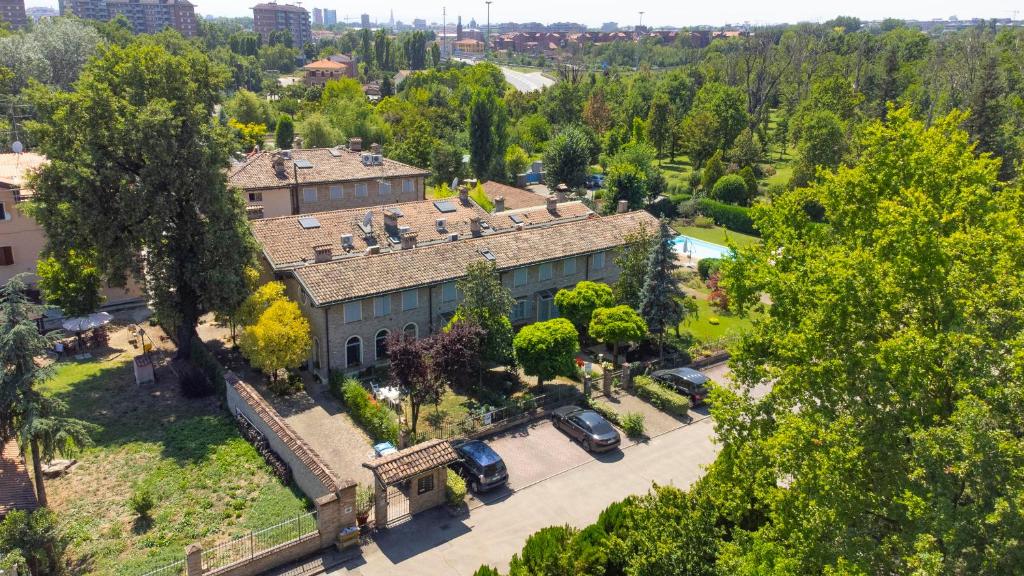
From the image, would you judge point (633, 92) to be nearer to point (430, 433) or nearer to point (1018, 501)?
point (430, 433)

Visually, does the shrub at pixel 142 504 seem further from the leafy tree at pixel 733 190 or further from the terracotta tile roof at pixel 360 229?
the leafy tree at pixel 733 190

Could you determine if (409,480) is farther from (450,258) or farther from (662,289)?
(662,289)

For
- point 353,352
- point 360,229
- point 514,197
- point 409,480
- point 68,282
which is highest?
point 360,229

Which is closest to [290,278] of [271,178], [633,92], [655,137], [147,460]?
[147,460]

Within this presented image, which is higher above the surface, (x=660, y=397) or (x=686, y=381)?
(x=686, y=381)

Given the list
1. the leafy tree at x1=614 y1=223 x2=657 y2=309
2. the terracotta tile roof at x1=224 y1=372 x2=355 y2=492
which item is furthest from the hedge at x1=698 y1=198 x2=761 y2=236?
the terracotta tile roof at x1=224 y1=372 x2=355 y2=492

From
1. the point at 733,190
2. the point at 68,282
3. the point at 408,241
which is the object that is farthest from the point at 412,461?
the point at 733,190

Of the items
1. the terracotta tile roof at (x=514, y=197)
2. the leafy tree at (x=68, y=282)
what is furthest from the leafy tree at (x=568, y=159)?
the leafy tree at (x=68, y=282)
